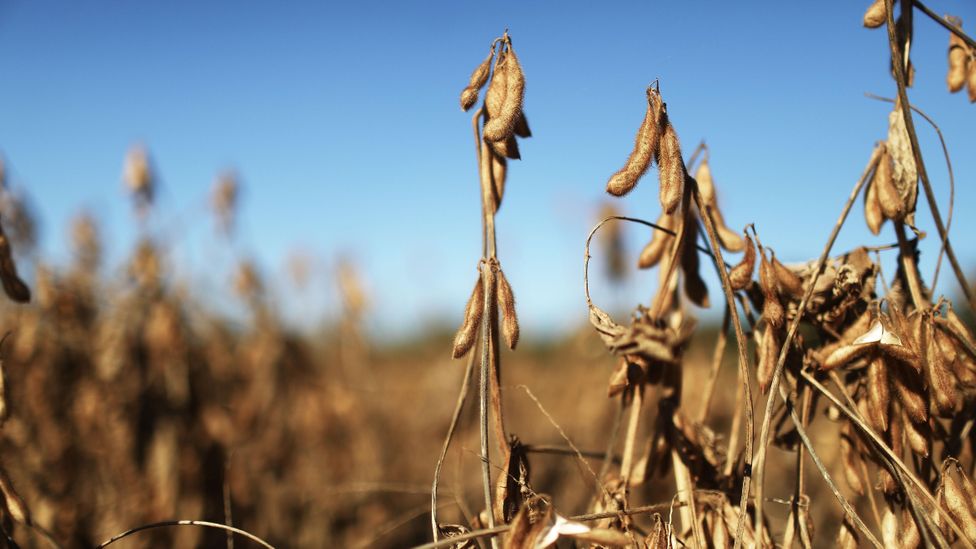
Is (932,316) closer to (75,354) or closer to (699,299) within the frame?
(699,299)

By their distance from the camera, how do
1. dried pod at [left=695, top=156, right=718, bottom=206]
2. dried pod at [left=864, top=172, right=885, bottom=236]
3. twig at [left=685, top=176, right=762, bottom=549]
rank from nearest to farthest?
twig at [left=685, top=176, right=762, bottom=549]
dried pod at [left=864, top=172, right=885, bottom=236]
dried pod at [left=695, top=156, right=718, bottom=206]

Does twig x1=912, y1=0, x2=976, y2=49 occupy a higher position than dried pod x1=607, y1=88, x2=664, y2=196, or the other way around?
twig x1=912, y1=0, x2=976, y2=49

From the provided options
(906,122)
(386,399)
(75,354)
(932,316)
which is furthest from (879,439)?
(386,399)

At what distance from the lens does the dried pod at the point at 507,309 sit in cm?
99

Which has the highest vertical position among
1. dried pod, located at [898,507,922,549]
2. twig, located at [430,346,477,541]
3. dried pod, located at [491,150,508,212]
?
dried pod, located at [491,150,508,212]

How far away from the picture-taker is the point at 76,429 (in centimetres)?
262

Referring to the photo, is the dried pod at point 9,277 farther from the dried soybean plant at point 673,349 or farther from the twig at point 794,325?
the twig at point 794,325

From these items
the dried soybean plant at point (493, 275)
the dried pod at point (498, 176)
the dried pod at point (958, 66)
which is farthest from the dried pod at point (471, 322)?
the dried pod at point (958, 66)

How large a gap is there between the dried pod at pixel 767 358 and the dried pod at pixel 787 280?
2.9 inches

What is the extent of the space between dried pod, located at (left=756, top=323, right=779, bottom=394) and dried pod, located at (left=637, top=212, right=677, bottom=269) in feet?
0.91

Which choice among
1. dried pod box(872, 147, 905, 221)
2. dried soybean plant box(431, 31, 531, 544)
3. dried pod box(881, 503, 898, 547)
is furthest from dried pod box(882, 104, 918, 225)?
dried soybean plant box(431, 31, 531, 544)

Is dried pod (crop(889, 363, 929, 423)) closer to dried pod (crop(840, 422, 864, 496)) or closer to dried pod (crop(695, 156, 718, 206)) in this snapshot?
dried pod (crop(840, 422, 864, 496))

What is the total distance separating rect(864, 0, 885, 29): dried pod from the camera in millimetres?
1101

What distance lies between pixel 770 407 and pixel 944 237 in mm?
416
